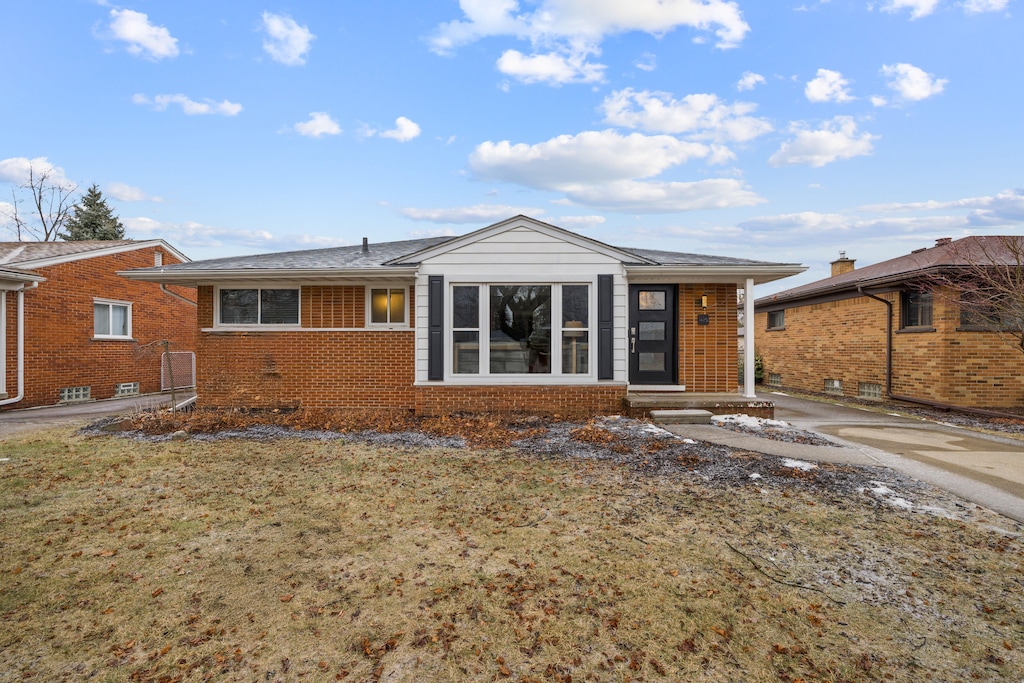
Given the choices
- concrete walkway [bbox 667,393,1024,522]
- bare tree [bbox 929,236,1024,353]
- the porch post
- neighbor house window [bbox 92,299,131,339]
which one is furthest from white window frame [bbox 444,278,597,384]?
neighbor house window [bbox 92,299,131,339]

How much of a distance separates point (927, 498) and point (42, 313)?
1667 cm

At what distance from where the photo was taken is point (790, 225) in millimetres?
26688

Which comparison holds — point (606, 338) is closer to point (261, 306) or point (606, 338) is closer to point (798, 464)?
point (798, 464)

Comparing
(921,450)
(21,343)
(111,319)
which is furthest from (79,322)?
(921,450)

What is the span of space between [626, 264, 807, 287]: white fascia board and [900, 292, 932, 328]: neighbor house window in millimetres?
4459

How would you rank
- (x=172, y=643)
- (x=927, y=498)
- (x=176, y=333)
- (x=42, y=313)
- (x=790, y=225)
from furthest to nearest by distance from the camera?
(x=790, y=225) < (x=176, y=333) < (x=42, y=313) < (x=927, y=498) < (x=172, y=643)

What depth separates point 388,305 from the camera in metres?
9.41

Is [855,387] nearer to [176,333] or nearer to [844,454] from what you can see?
[844,454]

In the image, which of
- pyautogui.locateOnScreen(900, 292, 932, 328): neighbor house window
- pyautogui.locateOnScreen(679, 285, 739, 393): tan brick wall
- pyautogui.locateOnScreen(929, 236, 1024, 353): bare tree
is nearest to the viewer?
pyautogui.locateOnScreen(929, 236, 1024, 353): bare tree

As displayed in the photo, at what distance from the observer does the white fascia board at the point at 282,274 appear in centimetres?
874

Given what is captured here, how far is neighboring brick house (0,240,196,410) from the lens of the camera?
10992mm

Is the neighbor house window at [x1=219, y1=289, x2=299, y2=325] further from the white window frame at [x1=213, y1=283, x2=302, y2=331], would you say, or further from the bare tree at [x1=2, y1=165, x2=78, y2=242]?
the bare tree at [x1=2, y1=165, x2=78, y2=242]

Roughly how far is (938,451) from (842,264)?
42.5ft

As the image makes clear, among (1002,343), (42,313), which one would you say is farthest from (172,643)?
(1002,343)
